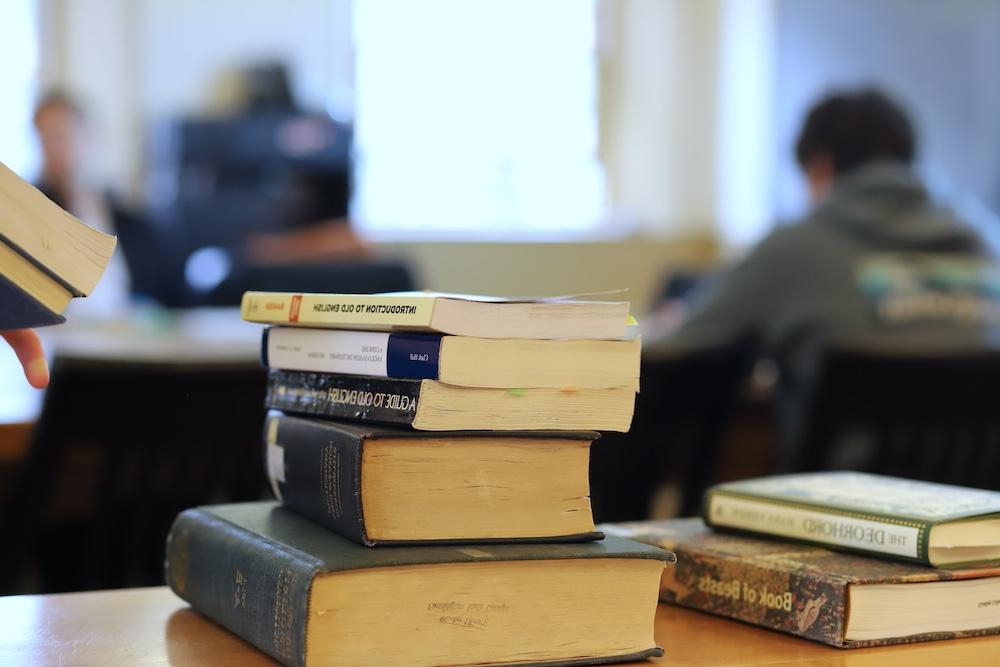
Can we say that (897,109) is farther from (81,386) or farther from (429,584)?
A: (429,584)

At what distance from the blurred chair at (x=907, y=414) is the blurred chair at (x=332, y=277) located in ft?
4.27

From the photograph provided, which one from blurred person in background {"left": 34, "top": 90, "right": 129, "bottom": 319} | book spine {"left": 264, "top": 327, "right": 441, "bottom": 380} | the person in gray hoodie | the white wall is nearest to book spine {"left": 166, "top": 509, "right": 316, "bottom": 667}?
book spine {"left": 264, "top": 327, "right": 441, "bottom": 380}

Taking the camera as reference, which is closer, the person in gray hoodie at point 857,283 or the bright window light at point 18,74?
the person in gray hoodie at point 857,283

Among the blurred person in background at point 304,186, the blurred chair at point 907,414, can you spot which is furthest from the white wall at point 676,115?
the blurred chair at point 907,414

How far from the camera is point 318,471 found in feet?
2.35

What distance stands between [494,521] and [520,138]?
19.5 ft

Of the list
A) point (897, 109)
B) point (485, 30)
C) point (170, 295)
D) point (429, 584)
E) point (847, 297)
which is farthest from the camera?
point (485, 30)

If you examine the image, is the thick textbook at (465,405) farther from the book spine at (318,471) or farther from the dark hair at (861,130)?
the dark hair at (861,130)

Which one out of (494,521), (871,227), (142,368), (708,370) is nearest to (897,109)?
(871,227)

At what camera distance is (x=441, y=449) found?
686mm

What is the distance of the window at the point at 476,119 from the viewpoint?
20.7ft

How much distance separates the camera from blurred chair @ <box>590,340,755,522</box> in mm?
1700

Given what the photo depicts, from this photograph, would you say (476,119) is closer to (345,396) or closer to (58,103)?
(58,103)

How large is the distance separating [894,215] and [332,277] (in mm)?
1260
